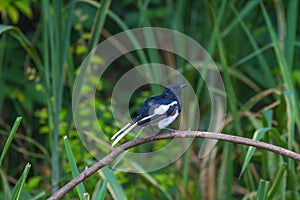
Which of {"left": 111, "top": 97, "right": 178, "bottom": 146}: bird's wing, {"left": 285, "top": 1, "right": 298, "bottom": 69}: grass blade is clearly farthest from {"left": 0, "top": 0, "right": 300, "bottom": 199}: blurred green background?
{"left": 111, "top": 97, "right": 178, "bottom": 146}: bird's wing

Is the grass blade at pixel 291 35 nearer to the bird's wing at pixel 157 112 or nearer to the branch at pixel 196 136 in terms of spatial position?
the bird's wing at pixel 157 112

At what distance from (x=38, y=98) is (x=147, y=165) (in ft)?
2.60

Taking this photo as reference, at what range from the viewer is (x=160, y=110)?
1370mm

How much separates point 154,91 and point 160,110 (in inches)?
25.5

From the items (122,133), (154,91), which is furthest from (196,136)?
(154,91)

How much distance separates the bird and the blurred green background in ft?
0.53

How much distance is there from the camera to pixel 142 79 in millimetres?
2752

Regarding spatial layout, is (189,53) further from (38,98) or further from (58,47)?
(58,47)

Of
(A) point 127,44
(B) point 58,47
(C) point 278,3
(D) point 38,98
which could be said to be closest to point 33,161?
(D) point 38,98

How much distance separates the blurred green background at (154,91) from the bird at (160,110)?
16 cm

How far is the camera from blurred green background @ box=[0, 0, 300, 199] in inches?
66.0

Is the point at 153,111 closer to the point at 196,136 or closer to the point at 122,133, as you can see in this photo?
the point at 122,133

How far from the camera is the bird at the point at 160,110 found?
1.32 meters

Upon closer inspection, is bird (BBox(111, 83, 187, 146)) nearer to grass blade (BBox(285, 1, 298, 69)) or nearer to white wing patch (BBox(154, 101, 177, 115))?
white wing patch (BBox(154, 101, 177, 115))
